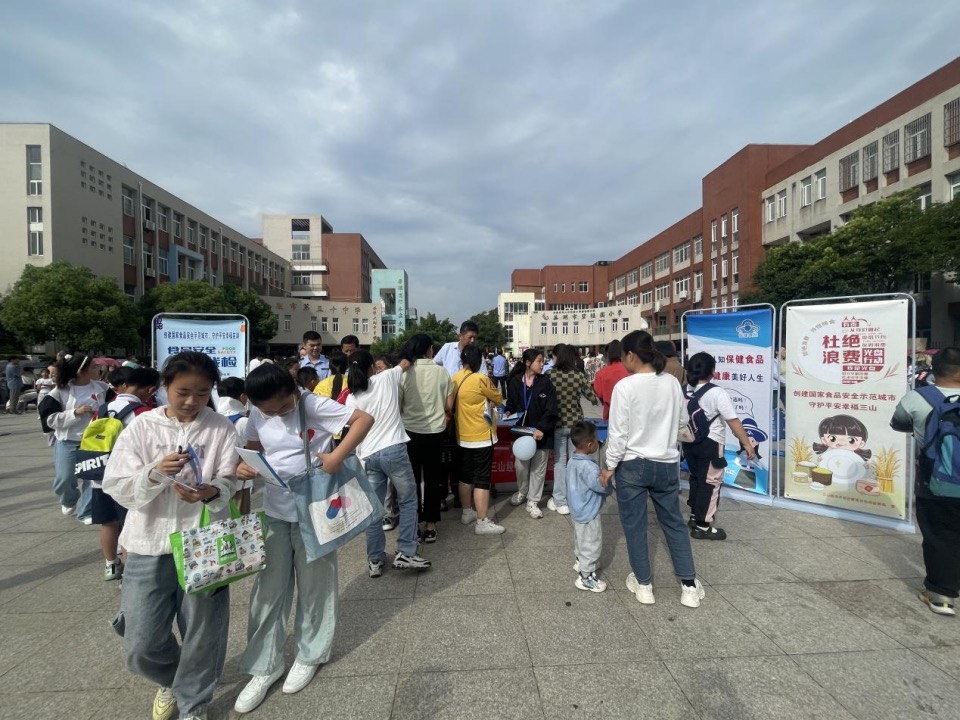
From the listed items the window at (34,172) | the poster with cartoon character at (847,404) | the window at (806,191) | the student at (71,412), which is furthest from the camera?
the window at (806,191)

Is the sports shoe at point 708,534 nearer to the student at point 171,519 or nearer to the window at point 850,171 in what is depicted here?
the student at point 171,519

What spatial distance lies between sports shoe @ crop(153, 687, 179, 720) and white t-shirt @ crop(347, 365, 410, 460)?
176 cm

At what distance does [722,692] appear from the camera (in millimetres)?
2391

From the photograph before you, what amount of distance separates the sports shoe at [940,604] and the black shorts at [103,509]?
546 centimetres

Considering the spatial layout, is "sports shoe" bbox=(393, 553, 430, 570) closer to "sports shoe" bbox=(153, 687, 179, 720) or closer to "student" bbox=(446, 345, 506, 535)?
"student" bbox=(446, 345, 506, 535)

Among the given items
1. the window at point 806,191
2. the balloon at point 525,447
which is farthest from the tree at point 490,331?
the balloon at point 525,447

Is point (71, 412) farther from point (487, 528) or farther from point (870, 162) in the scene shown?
point (870, 162)

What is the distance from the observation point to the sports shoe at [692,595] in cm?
319

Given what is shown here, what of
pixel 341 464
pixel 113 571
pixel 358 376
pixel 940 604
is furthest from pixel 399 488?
pixel 940 604

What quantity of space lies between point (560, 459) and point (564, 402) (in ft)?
2.05

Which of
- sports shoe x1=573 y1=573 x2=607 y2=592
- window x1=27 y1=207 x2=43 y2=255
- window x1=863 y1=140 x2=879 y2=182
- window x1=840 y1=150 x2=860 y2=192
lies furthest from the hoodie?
window x1=840 y1=150 x2=860 y2=192

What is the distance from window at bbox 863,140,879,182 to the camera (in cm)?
2789

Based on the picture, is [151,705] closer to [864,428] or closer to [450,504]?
[450,504]

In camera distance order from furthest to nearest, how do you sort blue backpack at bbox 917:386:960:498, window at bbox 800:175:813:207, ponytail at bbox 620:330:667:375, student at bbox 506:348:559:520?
window at bbox 800:175:813:207, student at bbox 506:348:559:520, ponytail at bbox 620:330:667:375, blue backpack at bbox 917:386:960:498
